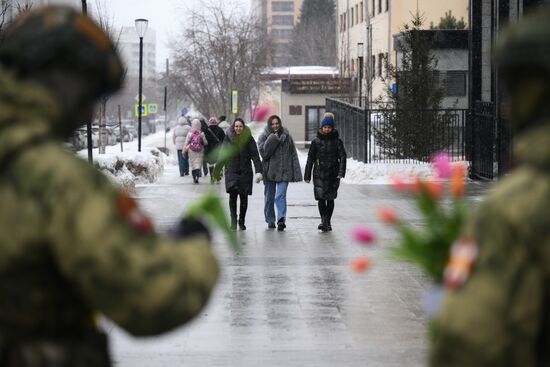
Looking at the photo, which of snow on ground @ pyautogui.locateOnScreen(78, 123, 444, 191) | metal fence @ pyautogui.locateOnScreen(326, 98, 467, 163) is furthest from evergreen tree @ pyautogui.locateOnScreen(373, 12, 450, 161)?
snow on ground @ pyautogui.locateOnScreen(78, 123, 444, 191)

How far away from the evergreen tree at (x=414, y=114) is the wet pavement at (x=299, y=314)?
41.3 ft

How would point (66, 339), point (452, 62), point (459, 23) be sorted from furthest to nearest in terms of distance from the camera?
1. point (459, 23)
2. point (452, 62)
3. point (66, 339)

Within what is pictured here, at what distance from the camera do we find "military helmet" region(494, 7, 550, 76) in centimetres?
280

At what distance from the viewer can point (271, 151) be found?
16969 millimetres

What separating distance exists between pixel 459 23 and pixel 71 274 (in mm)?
45982

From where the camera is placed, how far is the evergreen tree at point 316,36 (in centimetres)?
9588

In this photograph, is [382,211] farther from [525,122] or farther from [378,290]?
[378,290]

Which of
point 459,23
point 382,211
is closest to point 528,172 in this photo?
point 382,211

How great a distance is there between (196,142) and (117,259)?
25.6 meters

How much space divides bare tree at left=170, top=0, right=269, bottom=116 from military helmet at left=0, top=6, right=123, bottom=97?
51836 millimetres

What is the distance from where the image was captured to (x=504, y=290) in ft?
8.91

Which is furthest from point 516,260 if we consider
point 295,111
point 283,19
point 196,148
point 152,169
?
point 283,19

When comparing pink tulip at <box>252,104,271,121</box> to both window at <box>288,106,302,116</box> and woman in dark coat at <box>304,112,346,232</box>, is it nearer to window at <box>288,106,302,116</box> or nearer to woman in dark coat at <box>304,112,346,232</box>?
woman in dark coat at <box>304,112,346,232</box>

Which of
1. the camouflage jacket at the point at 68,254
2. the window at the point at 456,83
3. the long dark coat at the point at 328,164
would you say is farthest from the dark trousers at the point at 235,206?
the window at the point at 456,83
